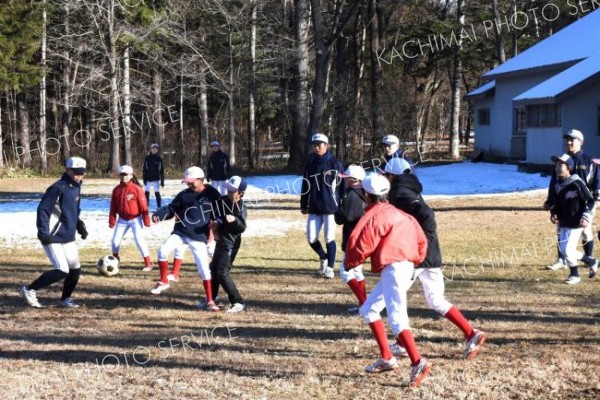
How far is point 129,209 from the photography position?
42.1ft

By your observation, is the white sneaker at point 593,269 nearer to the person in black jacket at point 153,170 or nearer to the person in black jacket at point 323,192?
the person in black jacket at point 323,192

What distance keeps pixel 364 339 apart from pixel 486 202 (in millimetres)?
16300

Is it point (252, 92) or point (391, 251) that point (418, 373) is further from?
point (252, 92)

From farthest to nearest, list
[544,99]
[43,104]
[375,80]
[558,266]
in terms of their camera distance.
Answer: [43,104] → [375,80] → [544,99] → [558,266]

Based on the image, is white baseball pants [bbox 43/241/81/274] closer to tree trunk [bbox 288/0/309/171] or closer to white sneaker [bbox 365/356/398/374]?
white sneaker [bbox 365/356/398/374]

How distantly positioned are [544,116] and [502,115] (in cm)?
709

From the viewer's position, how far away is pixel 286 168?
3878 centimetres

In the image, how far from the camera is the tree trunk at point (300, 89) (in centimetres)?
3394

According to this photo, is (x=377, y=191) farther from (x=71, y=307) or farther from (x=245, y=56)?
(x=245, y=56)

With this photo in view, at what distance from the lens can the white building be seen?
2900 centimetres

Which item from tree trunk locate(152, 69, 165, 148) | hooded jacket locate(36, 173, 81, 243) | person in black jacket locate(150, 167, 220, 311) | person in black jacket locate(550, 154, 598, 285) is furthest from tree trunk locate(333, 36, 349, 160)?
hooded jacket locate(36, 173, 81, 243)

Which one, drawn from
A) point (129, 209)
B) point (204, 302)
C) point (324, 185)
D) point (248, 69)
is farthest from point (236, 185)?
point (248, 69)

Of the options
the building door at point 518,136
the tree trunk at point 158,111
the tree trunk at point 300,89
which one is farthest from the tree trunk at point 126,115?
the building door at point 518,136

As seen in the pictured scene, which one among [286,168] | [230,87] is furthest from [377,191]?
[230,87]
